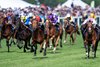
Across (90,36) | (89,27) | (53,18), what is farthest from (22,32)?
(89,27)

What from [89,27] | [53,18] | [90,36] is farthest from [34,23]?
[53,18]

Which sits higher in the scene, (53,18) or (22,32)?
(53,18)

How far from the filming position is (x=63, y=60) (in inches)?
776

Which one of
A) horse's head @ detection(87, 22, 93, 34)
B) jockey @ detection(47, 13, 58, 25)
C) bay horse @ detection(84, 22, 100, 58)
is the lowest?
bay horse @ detection(84, 22, 100, 58)

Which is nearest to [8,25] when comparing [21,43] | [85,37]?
[21,43]

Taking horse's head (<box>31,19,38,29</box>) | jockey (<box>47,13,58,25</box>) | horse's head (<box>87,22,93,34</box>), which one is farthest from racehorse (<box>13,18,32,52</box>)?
horse's head (<box>87,22,93,34</box>)

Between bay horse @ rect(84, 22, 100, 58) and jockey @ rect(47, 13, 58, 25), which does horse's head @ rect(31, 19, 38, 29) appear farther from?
jockey @ rect(47, 13, 58, 25)

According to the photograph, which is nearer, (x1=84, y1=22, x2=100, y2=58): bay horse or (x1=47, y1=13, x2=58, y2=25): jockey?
(x1=84, y1=22, x2=100, y2=58): bay horse

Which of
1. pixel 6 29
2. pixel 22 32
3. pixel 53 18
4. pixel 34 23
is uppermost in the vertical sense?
pixel 53 18

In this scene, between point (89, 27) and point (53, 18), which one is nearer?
point (89, 27)

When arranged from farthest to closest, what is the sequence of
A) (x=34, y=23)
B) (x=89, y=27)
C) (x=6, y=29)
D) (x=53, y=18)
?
(x=6, y=29)
(x=53, y=18)
(x=34, y=23)
(x=89, y=27)

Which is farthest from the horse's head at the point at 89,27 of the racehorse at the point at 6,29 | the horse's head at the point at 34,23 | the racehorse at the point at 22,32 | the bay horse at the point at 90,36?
the racehorse at the point at 6,29

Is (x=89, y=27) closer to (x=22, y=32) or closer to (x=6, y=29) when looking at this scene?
(x=22, y=32)

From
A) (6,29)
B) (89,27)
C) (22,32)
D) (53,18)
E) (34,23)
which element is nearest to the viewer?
(89,27)
